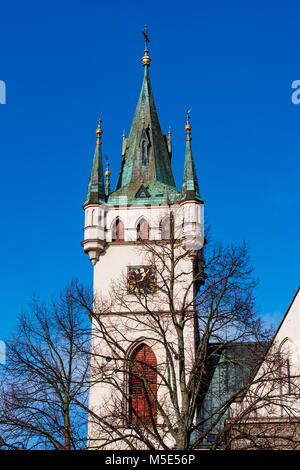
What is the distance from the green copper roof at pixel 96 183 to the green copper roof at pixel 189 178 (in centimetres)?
370

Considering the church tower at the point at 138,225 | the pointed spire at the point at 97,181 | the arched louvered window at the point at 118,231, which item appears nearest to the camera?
the church tower at the point at 138,225

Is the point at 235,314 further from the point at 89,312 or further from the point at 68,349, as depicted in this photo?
the point at 68,349

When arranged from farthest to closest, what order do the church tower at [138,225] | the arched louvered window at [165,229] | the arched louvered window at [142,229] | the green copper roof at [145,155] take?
the green copper roof at [145,155] < the arched louvered window at [142,229] < the arched louvered window at [165,229] < the church tower at [138,225]

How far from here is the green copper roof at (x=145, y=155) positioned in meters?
40.4

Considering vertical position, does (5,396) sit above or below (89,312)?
below

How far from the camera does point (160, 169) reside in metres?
41.2

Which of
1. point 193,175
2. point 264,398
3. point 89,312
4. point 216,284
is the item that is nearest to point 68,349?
point 89,312

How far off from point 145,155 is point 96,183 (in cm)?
313

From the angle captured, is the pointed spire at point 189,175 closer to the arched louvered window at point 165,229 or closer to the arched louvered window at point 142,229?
the arched louvered window at point 165,229

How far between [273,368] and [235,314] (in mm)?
1810

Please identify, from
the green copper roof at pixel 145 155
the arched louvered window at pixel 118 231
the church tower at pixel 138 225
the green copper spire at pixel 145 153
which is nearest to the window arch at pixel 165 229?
the church tower at pixel 138 225

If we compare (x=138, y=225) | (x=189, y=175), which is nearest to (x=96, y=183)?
(x=138, y=225)
